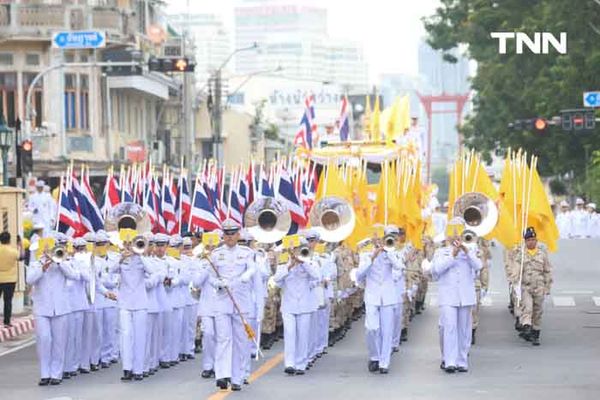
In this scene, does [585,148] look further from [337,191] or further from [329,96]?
[329,96]

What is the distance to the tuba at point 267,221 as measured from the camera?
22.4m

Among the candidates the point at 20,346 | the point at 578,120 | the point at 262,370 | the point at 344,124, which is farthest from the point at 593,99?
the point at 262,370

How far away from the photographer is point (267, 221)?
2252cm

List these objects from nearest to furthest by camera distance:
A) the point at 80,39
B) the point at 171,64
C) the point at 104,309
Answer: the point at 104,309, the point at 80,39, the point at 171,64

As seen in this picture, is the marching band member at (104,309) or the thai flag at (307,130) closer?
the marching band member at (104,309)

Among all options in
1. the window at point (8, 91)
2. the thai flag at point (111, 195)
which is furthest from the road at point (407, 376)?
the window at point (8, 91)

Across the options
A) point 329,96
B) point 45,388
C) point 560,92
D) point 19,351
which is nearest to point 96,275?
point 45,388

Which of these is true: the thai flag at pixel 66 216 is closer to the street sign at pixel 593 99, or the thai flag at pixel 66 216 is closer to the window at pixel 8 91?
the street sign at pixel 593 99

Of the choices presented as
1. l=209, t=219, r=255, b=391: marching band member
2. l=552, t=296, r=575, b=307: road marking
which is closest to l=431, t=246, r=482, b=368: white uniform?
l=209, t=219, r=255, b=391: marching band member

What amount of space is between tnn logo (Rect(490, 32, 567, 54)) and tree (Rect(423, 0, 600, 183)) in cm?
21

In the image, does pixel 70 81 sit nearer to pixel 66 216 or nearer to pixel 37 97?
pixel 37 97

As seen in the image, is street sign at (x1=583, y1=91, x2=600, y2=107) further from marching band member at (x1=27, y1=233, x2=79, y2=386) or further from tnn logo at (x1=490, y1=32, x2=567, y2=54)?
marching band member at (x1=27, y1=233, x2=79, y2=386)

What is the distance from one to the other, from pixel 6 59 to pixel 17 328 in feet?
96.5

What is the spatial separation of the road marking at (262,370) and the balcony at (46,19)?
34.2 meters
